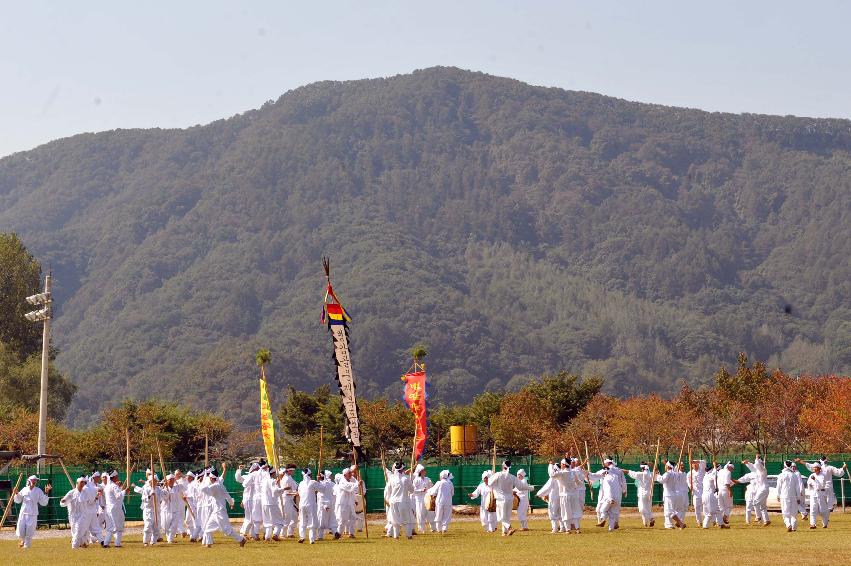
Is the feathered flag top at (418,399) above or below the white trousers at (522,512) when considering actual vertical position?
above

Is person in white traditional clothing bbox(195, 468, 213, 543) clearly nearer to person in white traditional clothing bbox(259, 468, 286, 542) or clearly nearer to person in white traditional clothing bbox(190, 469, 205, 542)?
person in white traditional clothing bbox(190, 469, 205, 542)

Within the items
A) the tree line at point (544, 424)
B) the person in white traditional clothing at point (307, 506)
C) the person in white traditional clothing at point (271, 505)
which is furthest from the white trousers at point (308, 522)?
the tree line at point (544, 424)

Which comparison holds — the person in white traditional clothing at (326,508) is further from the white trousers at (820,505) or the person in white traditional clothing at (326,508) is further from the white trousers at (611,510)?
the white trousers at (820,505)

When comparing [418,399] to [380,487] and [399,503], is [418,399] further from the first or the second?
[399,503]

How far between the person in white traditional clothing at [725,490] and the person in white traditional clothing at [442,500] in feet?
Result: 22.2


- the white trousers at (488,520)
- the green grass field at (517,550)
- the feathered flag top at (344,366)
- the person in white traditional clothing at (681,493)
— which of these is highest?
the feathered flag top at (344,366)

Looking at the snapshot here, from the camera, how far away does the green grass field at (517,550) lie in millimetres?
22703

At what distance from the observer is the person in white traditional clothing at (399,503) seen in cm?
3005

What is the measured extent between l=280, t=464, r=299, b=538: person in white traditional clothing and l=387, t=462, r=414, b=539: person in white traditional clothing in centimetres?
227

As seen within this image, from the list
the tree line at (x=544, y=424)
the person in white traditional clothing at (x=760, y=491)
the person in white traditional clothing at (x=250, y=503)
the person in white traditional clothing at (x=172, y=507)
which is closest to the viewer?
the person in white traditional clothing at (x=250, y=503)

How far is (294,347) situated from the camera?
18338 cm

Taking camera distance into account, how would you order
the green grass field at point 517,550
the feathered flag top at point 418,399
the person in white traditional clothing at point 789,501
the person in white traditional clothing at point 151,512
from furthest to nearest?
the feathered flag top at point 418,399 < the person in white traditional clothing at point 151,512 < the person in white traditional clothing at point 789,501 < the green grass field at point 517,550

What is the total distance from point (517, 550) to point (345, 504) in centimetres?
722

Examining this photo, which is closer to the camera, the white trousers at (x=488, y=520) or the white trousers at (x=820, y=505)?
the white trousers at (x=820, y=505)
